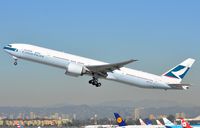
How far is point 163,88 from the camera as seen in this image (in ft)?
236

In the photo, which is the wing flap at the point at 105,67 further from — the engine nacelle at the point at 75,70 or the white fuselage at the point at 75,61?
the engine nacelle at the point at 75,70

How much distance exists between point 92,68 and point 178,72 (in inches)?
689

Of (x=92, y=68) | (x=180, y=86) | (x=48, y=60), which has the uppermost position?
(x=48, y=60)

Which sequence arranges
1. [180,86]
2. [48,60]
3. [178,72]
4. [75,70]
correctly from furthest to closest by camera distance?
1. [178,72]
2. [180,86]
3. [75,70]
4. [48,60]

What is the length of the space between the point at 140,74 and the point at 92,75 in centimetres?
802

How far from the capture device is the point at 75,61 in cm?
6750

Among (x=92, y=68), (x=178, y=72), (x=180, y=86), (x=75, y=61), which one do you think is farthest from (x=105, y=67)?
(x=178, y=72)

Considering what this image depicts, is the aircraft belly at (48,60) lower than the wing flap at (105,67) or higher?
higher

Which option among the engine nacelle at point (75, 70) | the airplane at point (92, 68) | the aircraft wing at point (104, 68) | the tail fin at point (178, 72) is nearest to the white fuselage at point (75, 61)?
the airplane at point (92, 68)

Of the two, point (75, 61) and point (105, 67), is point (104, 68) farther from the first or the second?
point (75, 61)

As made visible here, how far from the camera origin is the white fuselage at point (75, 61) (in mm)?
65875

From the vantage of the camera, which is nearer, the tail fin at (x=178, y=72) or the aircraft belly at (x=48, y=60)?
the aircraft belly at (x=48, y=60)

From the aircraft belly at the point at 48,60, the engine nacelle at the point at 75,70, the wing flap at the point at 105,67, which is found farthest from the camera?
the wing flap at the point at 105,67

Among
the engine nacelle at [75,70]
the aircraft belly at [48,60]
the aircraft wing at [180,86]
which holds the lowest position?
the aircraft wing at [180,86]
